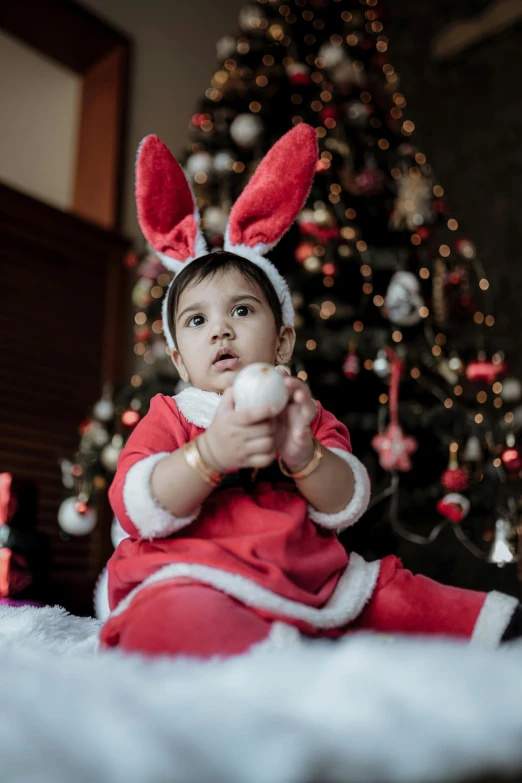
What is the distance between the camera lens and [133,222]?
2699 mm

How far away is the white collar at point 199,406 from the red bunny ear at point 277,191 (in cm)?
25

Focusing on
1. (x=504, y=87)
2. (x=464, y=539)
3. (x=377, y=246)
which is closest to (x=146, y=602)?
(x=464, y=539)

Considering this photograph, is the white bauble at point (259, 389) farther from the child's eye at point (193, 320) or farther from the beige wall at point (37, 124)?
the beige wall at point (37, 124)

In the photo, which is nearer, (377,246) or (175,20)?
(377,246)

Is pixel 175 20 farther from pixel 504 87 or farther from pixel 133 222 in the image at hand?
pixel 504 87

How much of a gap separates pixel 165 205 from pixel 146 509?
47 centimetres

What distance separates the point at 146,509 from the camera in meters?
0.73

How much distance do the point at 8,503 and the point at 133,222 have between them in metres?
1.86

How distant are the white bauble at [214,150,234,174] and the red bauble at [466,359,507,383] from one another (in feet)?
2.98

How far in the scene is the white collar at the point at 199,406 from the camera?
33.0 inches

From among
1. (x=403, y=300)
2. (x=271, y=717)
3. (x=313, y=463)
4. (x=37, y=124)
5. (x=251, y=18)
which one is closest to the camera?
(x=271, y=717)

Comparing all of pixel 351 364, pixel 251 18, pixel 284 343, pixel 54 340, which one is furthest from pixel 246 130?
pixel 284 343

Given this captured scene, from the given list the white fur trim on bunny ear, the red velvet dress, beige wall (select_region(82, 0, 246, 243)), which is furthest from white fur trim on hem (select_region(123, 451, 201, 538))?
beige wall (select_region(82, 0, 246, 243))

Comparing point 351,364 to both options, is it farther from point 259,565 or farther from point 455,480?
point 259,565
